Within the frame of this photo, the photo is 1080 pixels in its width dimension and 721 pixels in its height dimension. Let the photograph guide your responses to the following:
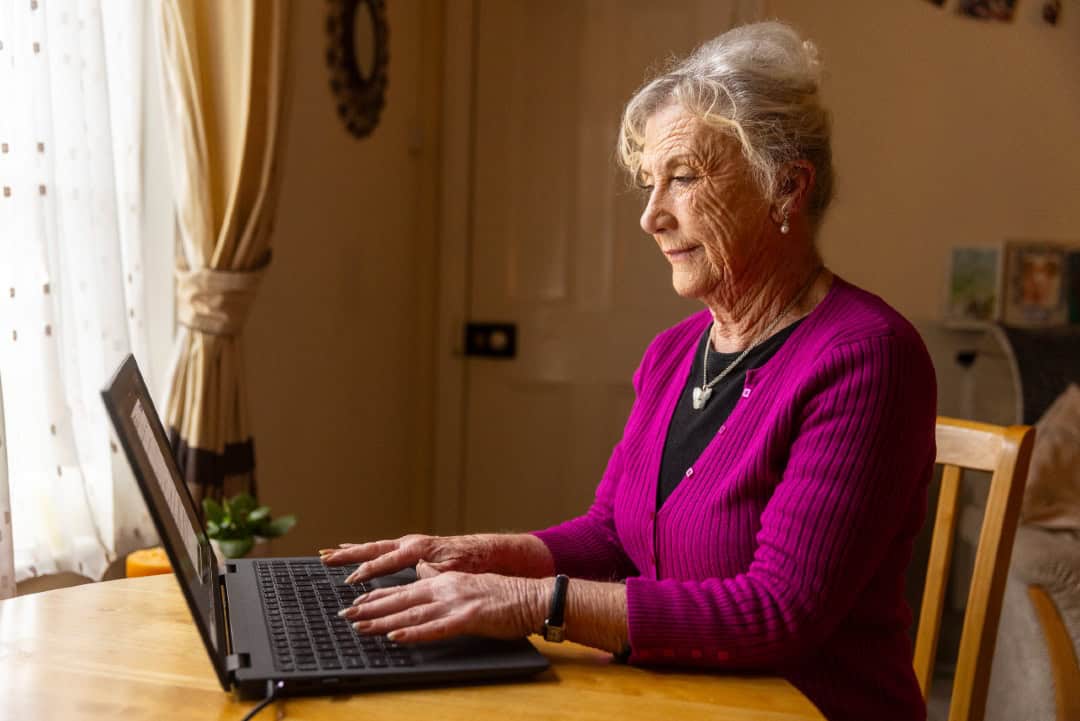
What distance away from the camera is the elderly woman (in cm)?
104

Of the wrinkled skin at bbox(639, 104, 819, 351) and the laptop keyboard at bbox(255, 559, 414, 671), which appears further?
the wrinkled skin at bbox(639, 104, 819, 351)

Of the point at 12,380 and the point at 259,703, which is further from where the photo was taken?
the point at 12,380

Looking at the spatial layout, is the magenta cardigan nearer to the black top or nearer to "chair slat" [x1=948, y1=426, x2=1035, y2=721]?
the black top

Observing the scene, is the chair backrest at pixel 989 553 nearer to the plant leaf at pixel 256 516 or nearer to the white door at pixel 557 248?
the plant leaf at pixel 256 516

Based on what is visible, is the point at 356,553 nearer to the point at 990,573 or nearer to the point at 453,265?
the point at 990,573

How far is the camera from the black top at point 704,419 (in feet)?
4.29

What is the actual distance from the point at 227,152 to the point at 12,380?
2.16 ft

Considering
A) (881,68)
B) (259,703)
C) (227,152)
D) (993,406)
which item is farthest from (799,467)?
(881,68)

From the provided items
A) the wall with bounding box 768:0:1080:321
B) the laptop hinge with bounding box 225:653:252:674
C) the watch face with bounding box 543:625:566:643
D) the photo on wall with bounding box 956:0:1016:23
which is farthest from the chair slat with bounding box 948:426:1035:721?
the photo on wall with bounding box 956:0:1016:23

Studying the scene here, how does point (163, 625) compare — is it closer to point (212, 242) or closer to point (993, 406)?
point (212, 242)

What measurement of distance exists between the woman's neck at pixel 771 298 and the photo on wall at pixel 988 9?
249 centimetres

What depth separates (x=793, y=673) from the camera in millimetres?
1154

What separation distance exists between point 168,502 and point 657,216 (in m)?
0.70

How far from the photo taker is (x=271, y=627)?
3.34 ft
